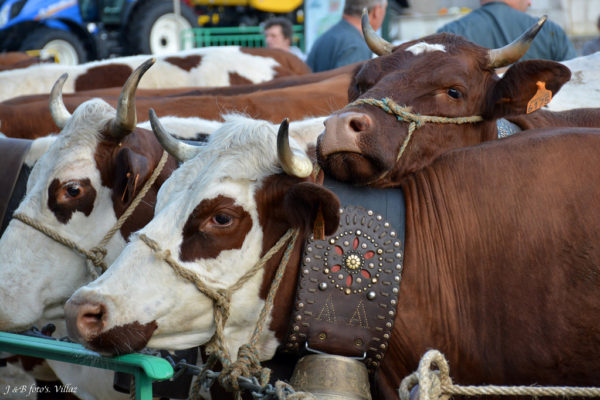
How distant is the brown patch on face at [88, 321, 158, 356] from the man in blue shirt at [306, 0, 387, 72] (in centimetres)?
413

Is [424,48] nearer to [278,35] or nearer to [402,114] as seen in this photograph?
[402,114]

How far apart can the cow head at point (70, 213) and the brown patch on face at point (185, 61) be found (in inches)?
161

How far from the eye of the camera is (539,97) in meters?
2.99

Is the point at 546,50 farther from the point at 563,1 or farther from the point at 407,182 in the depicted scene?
the point at 563,1

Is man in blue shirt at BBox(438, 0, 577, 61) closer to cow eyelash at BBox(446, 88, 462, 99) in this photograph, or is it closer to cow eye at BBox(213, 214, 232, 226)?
cow eyelash at BBox(446, 88, 462, 99)

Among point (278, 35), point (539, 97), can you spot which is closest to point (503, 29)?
point (539, 97)

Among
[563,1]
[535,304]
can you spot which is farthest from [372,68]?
[563,1]

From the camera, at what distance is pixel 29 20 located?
1323cm

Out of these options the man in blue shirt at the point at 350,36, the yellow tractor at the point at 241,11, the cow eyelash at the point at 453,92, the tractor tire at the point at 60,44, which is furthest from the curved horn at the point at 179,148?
the yellow tractor at the point at 241,11

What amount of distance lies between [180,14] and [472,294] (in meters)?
11.4

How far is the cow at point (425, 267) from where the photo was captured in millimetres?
2188

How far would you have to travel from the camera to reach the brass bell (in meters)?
2.15

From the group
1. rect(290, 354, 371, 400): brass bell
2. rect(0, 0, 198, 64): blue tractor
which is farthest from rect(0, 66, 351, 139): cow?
rect(0, 0, 198, 64): blue tractor

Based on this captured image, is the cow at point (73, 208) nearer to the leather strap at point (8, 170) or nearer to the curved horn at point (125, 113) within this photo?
the curved horn at point (125, 113)
